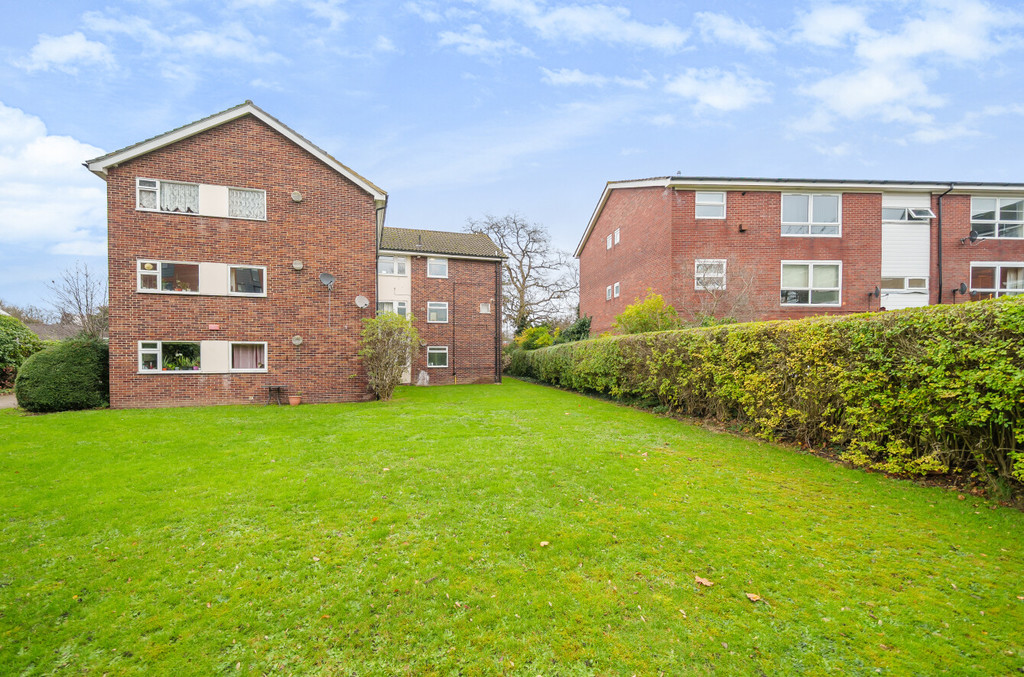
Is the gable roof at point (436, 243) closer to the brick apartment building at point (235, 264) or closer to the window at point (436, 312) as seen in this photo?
the window at point (436, 312)

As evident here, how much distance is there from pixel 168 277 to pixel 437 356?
41.9 ft

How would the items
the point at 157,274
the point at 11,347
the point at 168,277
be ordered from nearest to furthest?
the point at 157,274
the point at 168,277
the point at 11,347

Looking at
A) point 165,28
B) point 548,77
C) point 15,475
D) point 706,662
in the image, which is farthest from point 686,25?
point 15,475

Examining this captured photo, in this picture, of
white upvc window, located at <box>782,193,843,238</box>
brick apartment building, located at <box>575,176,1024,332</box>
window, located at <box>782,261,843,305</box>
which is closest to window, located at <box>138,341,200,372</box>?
brick apartment building, located at <box>575,176,1024,332</box>

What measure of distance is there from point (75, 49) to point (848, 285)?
87.3 ft

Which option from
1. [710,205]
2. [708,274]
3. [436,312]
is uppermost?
[710,205]

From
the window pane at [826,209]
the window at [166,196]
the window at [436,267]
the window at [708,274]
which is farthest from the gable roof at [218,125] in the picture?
the window pane at [826,209]

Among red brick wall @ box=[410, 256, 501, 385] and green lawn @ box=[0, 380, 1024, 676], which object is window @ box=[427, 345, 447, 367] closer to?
red brick wall @ box=[410, 256, 501, 385]

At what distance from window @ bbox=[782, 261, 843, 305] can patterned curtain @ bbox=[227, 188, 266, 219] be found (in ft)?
64.9

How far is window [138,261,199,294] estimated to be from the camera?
42.4 ft

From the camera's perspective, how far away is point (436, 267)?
2367 cm

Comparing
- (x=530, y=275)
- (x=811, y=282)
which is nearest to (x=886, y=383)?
(x=811, y=282)

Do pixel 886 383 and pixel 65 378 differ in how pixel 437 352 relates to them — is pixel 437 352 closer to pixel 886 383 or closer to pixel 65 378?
pixel 65 378

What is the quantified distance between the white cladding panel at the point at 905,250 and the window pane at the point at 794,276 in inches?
129
